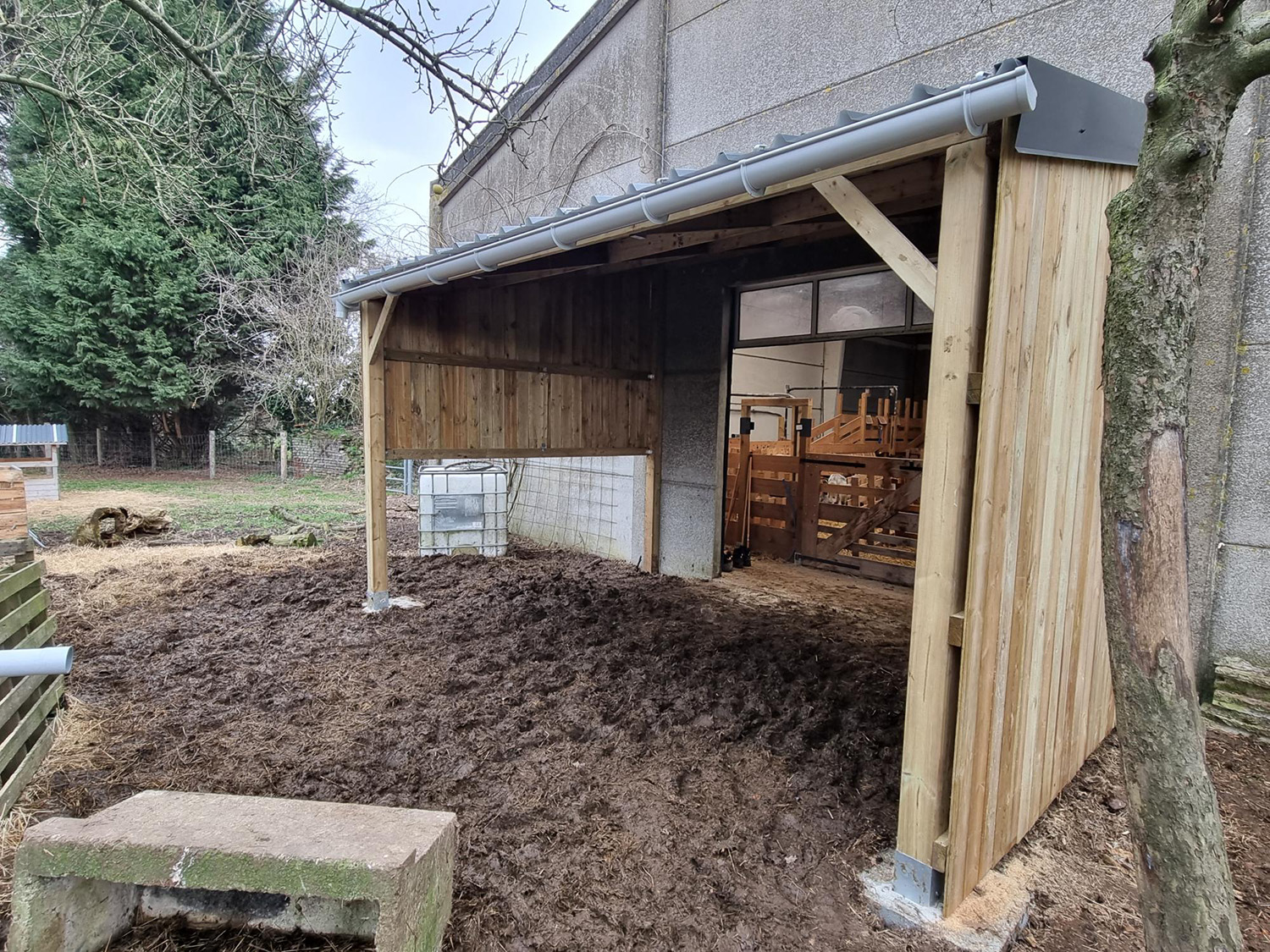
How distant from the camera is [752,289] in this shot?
5.64m

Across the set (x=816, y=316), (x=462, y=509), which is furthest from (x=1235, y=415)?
(x=462, y=509)

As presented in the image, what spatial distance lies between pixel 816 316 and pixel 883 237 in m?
3.47

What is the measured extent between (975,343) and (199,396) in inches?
689

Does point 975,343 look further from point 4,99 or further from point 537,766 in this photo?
point 4,99

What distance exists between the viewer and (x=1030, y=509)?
76.2 inches

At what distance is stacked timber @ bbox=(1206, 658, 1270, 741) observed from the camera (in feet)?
9.26

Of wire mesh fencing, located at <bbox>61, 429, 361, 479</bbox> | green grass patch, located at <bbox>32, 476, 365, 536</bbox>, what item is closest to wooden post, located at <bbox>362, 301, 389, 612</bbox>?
green grass patch, located at <bbox>32, 476, 365, 536</bbox>

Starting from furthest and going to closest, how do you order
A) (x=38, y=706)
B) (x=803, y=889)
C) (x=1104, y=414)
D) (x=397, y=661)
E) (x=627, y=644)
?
(x=627, y=644)
(x=397, y=661)
(x=38, y=706)
(x=803, y=889)
(x=1104, y=414)

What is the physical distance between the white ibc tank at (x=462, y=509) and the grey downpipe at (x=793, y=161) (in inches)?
143

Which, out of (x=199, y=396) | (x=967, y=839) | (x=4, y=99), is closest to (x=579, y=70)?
(x=4, y=99)

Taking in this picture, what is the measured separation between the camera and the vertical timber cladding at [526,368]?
16.0 feet

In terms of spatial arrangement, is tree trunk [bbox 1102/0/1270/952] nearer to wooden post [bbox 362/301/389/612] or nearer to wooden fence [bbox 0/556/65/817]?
wooden fence [bbox 0/556/65/817]

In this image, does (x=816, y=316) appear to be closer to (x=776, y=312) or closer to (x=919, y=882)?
(x=776, y=312)

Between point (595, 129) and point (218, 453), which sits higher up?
point (595, 129)
